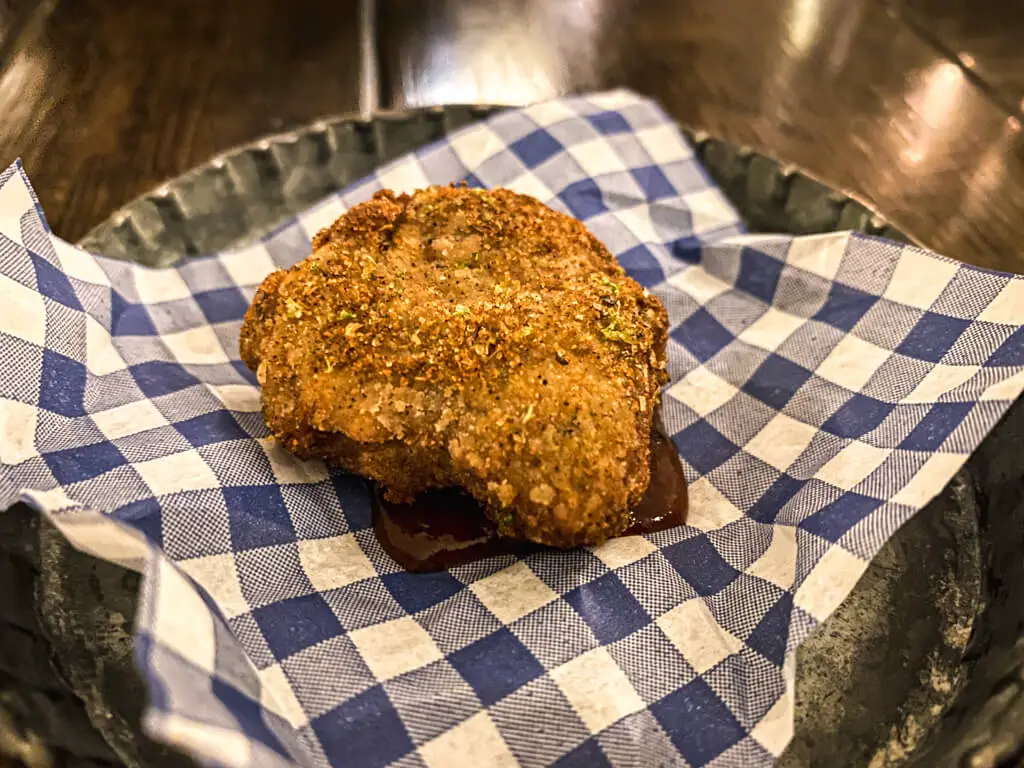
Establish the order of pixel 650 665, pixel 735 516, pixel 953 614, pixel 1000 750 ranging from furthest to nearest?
pixel 735 516 → pixel 953 614 → pixel 650 665 → pixel 1000 750

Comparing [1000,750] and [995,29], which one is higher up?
[995,29]

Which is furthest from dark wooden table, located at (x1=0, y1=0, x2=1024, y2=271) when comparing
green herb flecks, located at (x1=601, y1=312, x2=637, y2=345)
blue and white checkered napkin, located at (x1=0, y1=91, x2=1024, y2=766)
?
green herb flecks, located at (x1=601, y1=312, x2=637, y2=345)

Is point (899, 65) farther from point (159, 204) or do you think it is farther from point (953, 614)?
point (159, 204)

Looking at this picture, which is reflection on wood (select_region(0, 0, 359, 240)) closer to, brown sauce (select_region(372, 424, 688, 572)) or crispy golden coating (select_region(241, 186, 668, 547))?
crispy golden coating (select_region(241, 186, 668, 547))

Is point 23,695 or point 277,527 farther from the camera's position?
point 277,527

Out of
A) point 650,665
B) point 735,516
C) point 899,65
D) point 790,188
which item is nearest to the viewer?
point 650,665

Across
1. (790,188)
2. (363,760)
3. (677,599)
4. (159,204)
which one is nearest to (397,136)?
(159,204)

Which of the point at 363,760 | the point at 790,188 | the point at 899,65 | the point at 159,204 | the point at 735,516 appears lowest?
the point at 363,760

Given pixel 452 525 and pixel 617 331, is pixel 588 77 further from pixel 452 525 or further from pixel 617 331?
pixel 452 525

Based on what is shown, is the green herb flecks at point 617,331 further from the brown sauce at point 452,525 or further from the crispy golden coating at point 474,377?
the brown sauce at point 452,525
